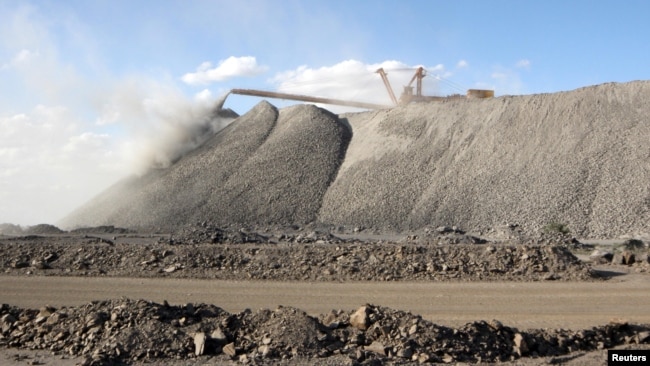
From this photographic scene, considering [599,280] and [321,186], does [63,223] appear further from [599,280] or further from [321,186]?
[599,280]

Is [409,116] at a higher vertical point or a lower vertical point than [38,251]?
higher

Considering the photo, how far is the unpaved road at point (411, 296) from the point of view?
12.4 meters

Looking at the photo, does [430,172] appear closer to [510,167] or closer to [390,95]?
[510,167]

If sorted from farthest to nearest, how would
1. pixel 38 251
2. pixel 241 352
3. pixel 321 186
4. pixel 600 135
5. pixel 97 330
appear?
pixel 321 186 < pixel 600 135 < pixel 38 251 < pixel 97 330 < pixel 241 352

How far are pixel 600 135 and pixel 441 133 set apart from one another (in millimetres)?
10214

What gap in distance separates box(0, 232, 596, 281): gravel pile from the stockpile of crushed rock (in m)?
6.30

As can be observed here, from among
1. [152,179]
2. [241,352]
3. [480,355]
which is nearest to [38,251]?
[241,352]

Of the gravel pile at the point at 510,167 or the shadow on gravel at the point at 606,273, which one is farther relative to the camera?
the gravel pile at the point at 510,167

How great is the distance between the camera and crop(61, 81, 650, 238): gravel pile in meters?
32.6

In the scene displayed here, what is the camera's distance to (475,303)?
13.5 metres

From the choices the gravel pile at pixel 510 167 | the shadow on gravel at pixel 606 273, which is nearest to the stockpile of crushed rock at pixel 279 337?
the shadow on gravel at pixel 606 273

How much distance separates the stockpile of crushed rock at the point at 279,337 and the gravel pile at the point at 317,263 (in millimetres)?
6302

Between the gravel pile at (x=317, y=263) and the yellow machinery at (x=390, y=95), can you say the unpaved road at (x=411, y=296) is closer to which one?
the gravel pile at (x=317, y=263)

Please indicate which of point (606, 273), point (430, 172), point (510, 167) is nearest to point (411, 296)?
point (606, 273)
